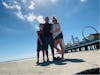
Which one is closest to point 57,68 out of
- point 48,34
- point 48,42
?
point 48,42

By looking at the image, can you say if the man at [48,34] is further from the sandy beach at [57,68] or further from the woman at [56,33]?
the sandy beach at [57,68]

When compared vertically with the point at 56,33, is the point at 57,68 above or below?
below

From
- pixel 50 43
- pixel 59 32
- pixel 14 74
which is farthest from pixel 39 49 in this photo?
pixel 14 74

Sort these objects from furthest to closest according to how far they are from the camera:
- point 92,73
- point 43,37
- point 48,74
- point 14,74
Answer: point 43,37 < point 14,74 < point 48,74 < point 92,73

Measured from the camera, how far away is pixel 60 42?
361 inches

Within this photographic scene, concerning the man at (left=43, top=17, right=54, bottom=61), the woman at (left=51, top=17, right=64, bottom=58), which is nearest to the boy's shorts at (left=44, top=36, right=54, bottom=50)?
the man at (left=43, top=17, right=54, bottom=61)

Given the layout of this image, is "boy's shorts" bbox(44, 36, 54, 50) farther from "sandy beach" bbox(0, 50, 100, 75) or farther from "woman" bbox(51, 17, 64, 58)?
"sandy beach" bbox(0, 50, 100, 75)

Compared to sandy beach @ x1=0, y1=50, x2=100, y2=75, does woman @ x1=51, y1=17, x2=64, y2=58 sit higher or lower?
higher

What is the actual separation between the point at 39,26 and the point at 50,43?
2.85ft

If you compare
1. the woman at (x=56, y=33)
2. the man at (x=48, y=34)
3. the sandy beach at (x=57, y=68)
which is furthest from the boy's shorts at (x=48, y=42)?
the sandy beach at (x=57, y=68)

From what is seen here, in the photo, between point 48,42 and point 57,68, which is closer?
point 57,68

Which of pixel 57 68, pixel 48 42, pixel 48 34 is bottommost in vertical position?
pixel 57 68

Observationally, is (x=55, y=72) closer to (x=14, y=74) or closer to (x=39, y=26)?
(x=14, y=74)

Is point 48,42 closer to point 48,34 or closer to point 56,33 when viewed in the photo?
point 48,34
